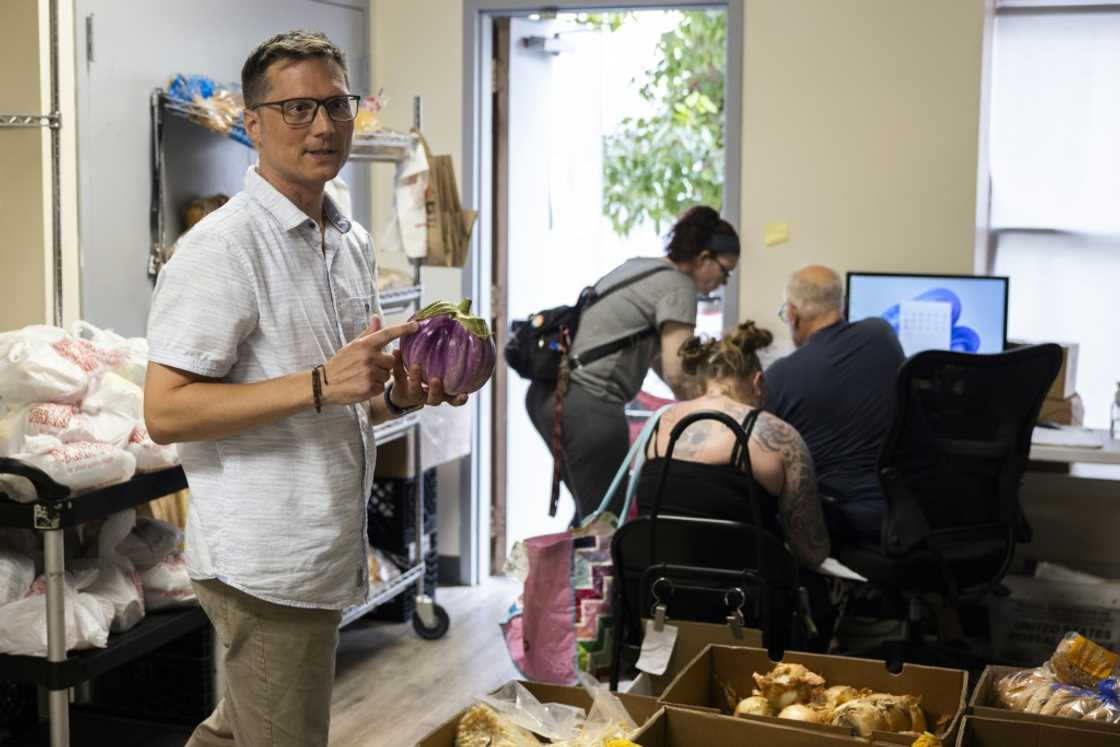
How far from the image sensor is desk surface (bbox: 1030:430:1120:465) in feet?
12.8

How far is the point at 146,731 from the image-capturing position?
127 inches

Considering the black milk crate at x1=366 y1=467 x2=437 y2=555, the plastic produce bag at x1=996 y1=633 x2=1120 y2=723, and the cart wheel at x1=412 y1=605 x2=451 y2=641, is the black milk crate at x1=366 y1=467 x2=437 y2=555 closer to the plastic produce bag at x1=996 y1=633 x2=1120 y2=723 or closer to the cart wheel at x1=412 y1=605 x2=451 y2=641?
the cart wheel at x1=412 y1=605 x2=451 y2=641

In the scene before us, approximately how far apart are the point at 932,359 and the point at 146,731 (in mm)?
2161

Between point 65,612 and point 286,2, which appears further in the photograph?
point 286,2

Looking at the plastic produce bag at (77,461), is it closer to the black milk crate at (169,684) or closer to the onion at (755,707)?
the black milk crate at (169,684)

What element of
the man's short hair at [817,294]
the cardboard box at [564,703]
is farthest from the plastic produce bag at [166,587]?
the man's short hair at [817,294]

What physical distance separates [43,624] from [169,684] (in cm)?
70

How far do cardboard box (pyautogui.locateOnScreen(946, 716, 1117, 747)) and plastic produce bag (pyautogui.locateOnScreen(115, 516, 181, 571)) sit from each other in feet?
6.15

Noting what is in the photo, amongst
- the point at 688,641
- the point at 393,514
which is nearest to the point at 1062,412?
the point at 393,514

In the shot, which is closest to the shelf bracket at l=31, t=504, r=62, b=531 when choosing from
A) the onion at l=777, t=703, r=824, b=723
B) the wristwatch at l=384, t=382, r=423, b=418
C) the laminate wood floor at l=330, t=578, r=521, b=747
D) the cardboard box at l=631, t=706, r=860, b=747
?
the wristwatch at l=384, t=382, r=423, b=418

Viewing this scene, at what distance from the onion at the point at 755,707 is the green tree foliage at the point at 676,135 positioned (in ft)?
17.5

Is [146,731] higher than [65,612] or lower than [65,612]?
lower

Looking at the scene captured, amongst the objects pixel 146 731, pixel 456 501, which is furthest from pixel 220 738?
pixel 456 501

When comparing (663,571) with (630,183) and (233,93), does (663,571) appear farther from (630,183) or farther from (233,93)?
(630,183)
